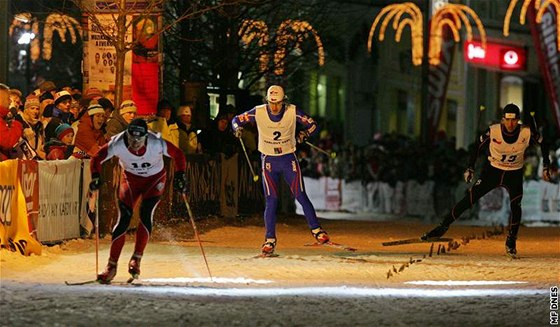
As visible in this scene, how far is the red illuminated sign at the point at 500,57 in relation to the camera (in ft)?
155

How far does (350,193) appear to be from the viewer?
1393 inches

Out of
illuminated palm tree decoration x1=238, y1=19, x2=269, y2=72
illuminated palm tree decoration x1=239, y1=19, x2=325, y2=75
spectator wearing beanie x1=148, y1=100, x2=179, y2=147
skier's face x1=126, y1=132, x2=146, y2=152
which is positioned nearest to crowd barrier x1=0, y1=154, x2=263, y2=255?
spectator wearing beanie x1=148, y1=100, x2=179, y2=147

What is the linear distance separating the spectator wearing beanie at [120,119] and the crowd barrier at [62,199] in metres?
0.48

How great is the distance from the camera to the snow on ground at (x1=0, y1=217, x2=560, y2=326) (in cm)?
1155

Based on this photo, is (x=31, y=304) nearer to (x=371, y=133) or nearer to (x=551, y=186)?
Answer: (x=551, y=186)

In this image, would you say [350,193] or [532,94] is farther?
[532,94]

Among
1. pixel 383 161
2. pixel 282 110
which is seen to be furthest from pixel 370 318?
pixel 383 161

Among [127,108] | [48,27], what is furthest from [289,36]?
[127,108]

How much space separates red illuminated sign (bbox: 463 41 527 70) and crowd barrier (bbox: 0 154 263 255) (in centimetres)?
2449

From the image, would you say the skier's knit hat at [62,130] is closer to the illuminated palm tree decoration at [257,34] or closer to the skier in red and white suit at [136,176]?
the skier in red and white suit at [136,176]

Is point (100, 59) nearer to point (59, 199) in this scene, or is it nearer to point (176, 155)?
point (59, 199)

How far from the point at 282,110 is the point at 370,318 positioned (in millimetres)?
6389

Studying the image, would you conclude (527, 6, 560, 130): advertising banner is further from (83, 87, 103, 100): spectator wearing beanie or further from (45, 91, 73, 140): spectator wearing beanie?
(45, 91, 73, 140): spectator wearing beanie

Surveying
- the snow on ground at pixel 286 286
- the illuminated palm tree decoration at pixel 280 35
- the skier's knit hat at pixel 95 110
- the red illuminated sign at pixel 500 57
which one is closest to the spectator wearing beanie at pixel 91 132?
the skier's knit hat at pixel 95 110
